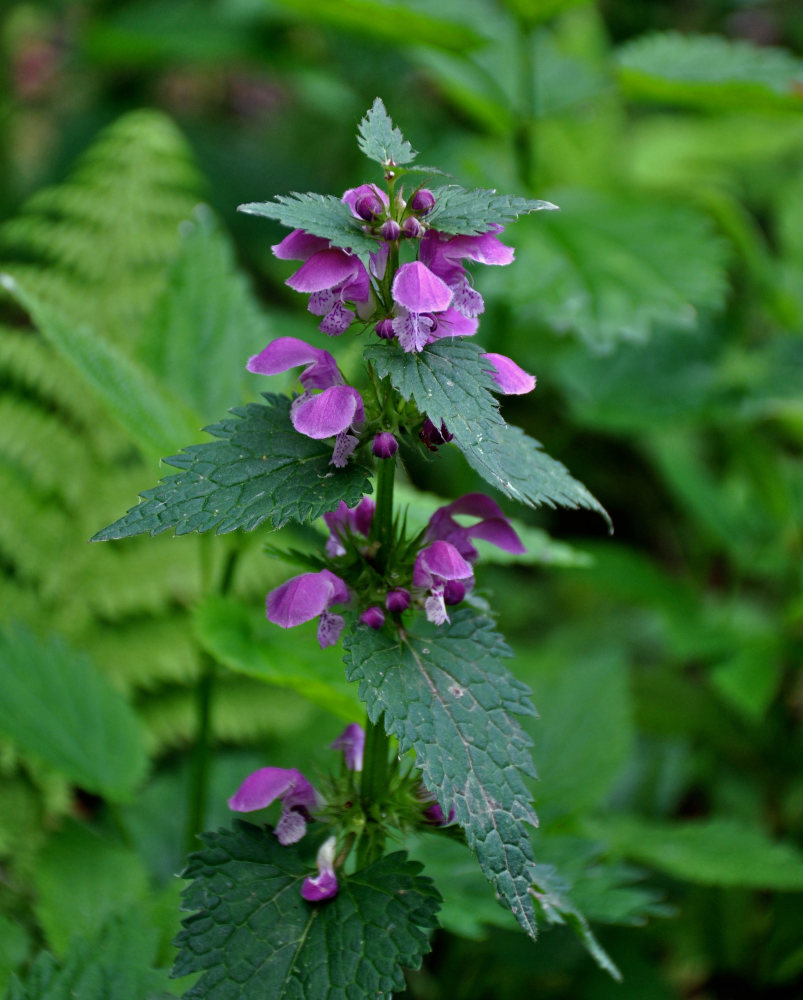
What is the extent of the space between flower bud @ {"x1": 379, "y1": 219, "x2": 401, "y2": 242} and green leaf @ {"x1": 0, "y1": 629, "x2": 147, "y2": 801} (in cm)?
92

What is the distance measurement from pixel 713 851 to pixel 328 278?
128 centimetres

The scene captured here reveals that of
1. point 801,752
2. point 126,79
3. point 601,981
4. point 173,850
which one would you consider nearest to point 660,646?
point 801,752

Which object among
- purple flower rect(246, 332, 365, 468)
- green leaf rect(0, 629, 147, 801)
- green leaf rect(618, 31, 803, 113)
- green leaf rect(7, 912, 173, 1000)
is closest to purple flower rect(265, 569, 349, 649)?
purple flower rect(246, 332, 365, 468)

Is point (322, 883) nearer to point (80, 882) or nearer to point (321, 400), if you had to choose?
point (321, 400)

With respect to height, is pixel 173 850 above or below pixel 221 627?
below

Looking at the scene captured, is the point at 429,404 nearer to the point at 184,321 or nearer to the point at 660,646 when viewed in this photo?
the point at 184,321

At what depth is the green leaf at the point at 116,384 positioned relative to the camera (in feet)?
3.98

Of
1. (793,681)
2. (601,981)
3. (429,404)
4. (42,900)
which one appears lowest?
(601,981)

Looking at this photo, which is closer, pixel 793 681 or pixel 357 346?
pixel 357 346

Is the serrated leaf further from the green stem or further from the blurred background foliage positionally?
the green stem

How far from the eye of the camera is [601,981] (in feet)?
5.78

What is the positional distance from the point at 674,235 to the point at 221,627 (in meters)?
1.46

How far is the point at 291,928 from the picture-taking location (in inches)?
35.4

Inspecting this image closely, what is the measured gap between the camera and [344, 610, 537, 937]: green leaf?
A: 78 cm
